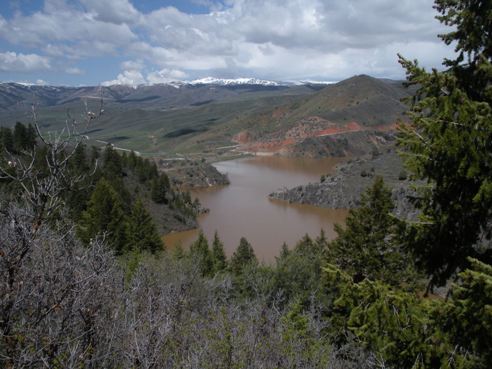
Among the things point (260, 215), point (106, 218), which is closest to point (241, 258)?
point (106, 218)

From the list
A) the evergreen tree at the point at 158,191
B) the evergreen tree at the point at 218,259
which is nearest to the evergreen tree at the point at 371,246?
the evergreen tree at the point at 218,259

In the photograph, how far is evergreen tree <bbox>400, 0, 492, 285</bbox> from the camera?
4.38m

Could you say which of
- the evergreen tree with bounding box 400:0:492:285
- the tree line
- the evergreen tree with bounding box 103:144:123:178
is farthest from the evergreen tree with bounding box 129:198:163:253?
the evergreen tree with bounding box 400:0:492:285

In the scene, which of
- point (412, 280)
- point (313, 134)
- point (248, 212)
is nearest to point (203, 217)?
point (248, 212)

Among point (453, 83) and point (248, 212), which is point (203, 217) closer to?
point (248, 212)

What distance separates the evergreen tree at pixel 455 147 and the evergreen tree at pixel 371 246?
8.81m

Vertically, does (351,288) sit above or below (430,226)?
below

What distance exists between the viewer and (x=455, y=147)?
4.39 metres

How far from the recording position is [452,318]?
434 cm

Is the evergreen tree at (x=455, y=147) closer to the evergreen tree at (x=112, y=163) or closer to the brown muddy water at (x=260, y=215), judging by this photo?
the brown muddy water at (x=260, y=215)

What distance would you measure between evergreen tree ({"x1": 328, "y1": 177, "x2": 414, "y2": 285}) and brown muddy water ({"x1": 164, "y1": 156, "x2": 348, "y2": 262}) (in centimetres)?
1921

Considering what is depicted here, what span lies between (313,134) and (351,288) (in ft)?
364

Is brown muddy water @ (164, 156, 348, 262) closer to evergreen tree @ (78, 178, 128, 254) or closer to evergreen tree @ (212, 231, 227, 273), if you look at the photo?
evergreen tree @ (78, 178, 128, 254)

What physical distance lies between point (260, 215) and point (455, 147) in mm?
47347
